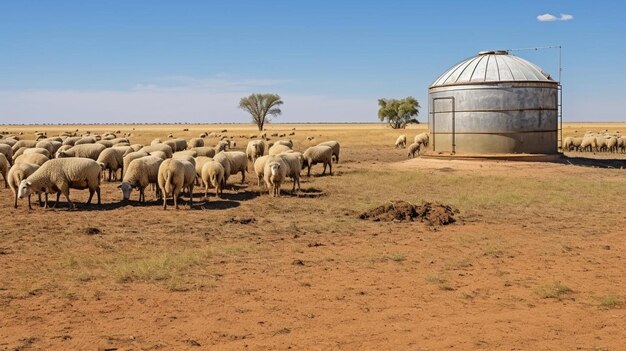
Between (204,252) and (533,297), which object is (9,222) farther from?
(533,297)

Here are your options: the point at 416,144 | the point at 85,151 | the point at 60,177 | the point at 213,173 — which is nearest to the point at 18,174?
the point at 60,177

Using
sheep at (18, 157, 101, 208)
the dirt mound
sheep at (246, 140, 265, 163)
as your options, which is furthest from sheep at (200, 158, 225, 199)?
sheep at (246, 140, 265, 163)

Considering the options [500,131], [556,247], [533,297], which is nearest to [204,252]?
[533,297]

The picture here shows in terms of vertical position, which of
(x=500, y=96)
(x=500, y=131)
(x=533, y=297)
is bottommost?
(x=533, y=297)

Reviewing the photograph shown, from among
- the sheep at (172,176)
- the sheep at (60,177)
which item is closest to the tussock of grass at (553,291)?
the sheep at (172,176)

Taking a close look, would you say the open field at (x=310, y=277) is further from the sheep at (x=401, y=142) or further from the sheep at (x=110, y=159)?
the sheep at (x=401, y=142)

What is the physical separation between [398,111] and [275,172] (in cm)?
8288

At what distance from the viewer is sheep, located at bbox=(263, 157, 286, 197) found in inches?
748

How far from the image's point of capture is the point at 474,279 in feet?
30.9

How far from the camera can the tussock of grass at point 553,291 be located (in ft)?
27.6

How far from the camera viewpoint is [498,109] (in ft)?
99.1

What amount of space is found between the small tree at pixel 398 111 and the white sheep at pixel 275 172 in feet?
264

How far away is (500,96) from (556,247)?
66.0ft

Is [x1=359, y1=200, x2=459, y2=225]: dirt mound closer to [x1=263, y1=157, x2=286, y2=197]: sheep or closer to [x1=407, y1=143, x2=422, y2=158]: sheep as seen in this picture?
[x1=263, y1=157, x2=286, y2=197]: sheep
